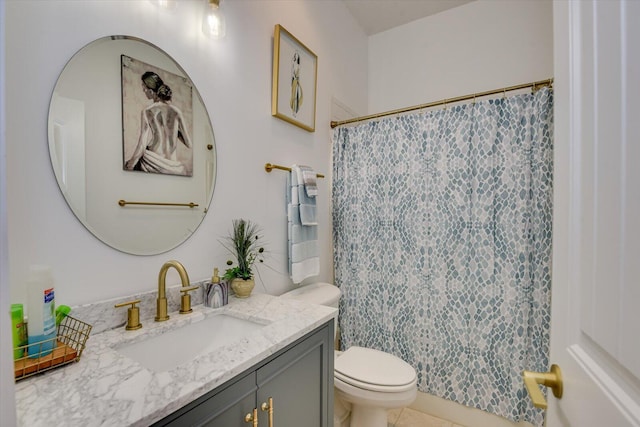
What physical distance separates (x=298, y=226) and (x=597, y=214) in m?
1.38

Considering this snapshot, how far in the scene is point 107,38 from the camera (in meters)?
0.96

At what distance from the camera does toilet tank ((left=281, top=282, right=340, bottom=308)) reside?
1627mm

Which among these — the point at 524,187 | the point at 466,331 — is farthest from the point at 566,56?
the point at 466,331

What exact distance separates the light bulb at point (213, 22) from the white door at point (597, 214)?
3.90 ft

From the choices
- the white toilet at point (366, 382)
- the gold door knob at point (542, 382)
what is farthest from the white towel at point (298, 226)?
the gold door knob at point (542, 382)

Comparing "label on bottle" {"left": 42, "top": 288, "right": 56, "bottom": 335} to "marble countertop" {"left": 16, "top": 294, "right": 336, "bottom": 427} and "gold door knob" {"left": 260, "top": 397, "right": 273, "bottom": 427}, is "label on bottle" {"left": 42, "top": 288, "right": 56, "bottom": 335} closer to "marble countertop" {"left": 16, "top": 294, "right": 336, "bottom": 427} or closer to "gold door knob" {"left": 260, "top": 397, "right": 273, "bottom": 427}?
"marble countertop" {"left": 16, "top": 294, "right": 336, "bottom": 427}

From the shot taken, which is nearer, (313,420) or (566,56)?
(566,56)

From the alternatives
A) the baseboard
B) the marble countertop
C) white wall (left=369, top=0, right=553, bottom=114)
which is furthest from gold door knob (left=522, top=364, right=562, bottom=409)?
white wall (left=369, top=0, right=553, bottom=114)

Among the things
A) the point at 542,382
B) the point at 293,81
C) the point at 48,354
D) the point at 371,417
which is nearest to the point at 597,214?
the point at 542,382

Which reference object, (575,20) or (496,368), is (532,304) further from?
(575,20)

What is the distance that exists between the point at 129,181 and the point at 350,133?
59.7 inches

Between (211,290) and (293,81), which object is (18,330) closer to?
(211,290)

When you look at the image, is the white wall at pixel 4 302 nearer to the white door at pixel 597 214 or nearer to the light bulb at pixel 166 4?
the white door at pixel 597 214

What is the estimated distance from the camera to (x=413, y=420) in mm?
1848
